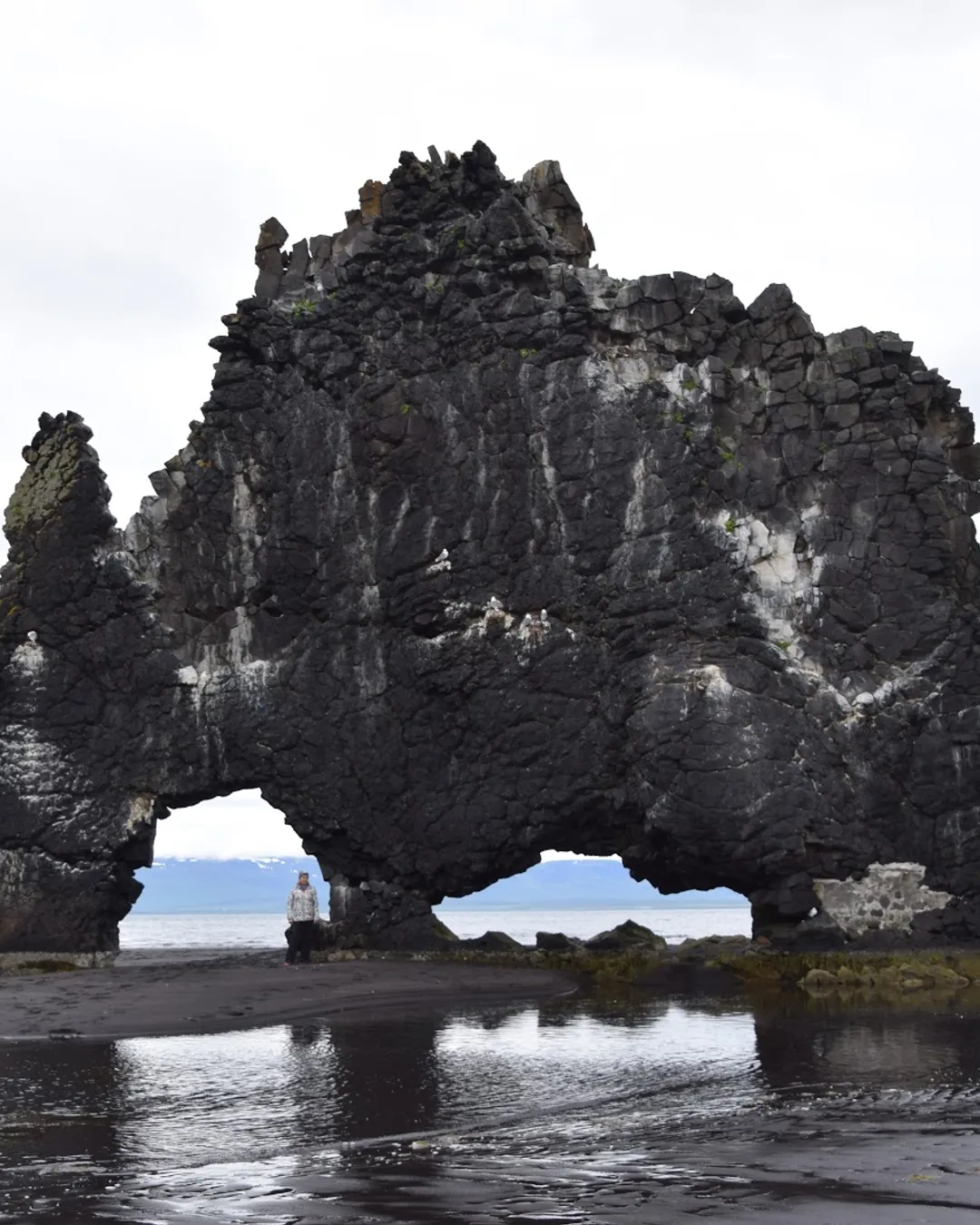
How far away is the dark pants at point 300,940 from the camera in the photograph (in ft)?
97.7

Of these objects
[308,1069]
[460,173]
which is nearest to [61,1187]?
[308,1069]

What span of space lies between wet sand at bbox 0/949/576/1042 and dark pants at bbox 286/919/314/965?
105 cm

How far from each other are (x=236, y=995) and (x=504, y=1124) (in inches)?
448

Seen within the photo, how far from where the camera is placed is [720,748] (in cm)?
2831

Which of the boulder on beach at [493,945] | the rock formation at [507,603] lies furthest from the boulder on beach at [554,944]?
the rock formation at [507,603]

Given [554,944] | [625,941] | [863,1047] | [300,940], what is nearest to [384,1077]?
[863,1047]

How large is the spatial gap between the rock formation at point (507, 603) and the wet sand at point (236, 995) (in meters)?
3.52

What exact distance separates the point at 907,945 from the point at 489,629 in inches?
391

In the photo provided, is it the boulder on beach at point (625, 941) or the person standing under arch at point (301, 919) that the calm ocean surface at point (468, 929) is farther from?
the person standing under arch at point (301, 919)

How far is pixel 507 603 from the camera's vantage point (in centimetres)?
3031

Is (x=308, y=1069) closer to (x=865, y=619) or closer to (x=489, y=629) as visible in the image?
(x=489, y=629)

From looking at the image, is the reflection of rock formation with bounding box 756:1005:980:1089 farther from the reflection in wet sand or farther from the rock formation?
the rock formation

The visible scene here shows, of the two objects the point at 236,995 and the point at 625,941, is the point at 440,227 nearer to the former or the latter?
the point at 625,941

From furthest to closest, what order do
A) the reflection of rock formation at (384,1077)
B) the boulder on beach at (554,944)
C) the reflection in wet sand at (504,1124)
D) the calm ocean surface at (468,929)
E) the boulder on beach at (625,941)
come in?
the calm ocean surface at (468,929), the boulder on beach at (625,941), the boulder on beach at (554,944), the reflection of rock formation at (384,1077), the reflection in wet sand at (504,1124)
